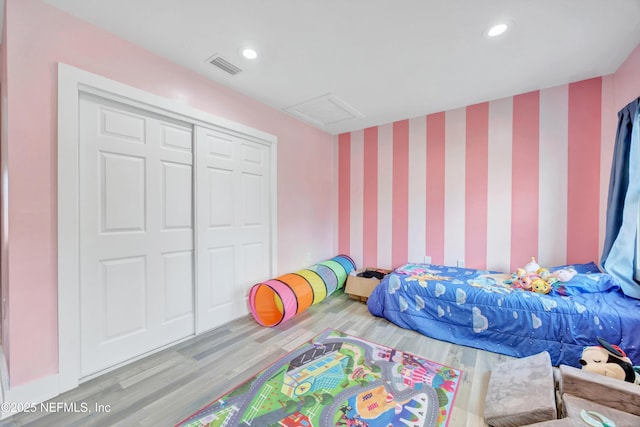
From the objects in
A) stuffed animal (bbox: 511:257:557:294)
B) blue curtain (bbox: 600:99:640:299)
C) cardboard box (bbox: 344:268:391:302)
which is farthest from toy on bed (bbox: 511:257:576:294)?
cardboard box (bbox: 344:268:391:302)

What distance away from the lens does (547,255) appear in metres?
2.60

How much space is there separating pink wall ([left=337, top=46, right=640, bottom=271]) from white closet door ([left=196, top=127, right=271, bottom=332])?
5.69 feet

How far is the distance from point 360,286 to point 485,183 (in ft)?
6.67

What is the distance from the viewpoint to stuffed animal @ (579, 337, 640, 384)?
135 cm

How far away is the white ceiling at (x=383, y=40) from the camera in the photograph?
155 centimetres

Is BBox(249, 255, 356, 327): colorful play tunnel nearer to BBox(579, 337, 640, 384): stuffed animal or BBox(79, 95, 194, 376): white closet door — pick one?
BBox(79, 95, 194, 376): white closet door

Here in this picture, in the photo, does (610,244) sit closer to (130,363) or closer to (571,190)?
(571,190)

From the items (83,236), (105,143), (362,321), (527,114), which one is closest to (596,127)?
(527,114)

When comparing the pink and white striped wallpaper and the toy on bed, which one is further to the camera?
the pink and white striped wallpaper

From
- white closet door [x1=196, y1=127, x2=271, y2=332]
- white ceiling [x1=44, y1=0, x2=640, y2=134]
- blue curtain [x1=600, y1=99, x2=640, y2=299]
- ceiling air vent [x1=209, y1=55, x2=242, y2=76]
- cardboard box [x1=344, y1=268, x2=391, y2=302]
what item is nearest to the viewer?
white ceiling [x1=44, y1=0, x2=640, y2=134]

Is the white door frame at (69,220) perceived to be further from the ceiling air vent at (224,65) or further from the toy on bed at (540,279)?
the toy on bed at (540,279)

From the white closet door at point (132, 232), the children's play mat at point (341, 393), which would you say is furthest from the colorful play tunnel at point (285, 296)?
the white closet door at point (132, 232)

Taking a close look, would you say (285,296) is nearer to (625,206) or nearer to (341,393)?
(341,393)

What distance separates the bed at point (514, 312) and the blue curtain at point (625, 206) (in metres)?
0.10
